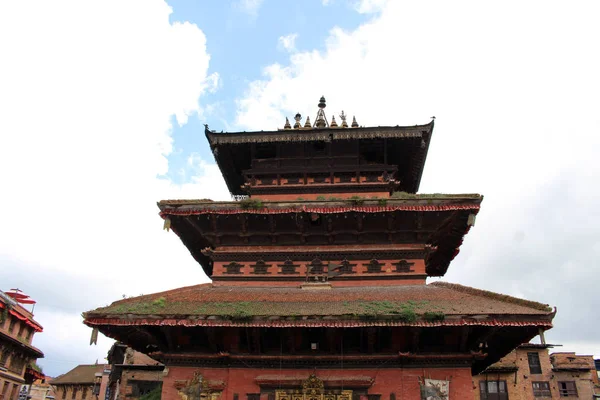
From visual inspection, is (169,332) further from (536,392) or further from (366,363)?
(536,392)

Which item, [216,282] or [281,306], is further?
[216,282]

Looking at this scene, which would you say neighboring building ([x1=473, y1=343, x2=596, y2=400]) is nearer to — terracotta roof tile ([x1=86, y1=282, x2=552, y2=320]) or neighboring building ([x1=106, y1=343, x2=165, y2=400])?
neighboring building ([x1=106, y1=343, x2=165, y2=400])

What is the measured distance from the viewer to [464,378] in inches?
596

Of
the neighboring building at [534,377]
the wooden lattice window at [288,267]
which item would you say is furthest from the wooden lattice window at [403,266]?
the neighboring building at [534,377]

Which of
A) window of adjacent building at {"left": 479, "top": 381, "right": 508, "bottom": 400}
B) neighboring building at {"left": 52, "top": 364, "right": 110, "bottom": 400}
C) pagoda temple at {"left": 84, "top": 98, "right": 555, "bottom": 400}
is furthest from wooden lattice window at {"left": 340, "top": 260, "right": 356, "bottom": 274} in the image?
neighboring building at {"left": 52, "top": 364, "right": 110, "bottom": 400}

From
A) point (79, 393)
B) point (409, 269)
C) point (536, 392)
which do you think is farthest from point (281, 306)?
point (79, 393)

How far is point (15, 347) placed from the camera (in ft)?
168

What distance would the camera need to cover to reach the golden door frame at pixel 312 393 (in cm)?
1512

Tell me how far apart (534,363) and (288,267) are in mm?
46143

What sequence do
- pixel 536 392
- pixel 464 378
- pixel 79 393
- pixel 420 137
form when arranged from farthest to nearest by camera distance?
pixel 79 393
pixel 536 392
pixel 420 137
pixel 464 378

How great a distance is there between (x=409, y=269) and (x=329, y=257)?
3038mm

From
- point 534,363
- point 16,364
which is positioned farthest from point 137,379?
point 534,363

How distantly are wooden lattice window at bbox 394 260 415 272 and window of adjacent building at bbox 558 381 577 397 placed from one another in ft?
156

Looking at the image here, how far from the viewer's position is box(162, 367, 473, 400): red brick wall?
15070 millimetres
